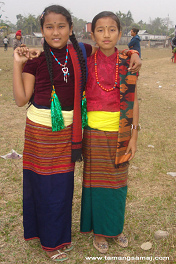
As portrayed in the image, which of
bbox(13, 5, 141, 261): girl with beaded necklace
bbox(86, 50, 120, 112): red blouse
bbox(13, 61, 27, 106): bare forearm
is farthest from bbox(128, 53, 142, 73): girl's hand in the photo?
bbox(13, 61, 27, 106): bare forearm

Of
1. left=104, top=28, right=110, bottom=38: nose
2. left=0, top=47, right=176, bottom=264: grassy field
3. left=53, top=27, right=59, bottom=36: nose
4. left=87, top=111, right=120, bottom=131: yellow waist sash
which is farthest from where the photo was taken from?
left=0, top=47, right=176, bottom=264: grassy field

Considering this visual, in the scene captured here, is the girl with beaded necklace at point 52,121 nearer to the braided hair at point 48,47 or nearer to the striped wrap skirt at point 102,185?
the braided hair at point 48,47

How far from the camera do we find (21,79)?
1.85 m

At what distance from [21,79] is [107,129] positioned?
0.71m

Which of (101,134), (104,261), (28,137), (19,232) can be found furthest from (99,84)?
(19,232)

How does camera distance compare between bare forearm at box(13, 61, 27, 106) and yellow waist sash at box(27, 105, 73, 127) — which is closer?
bare forearm at box(13, 61, 27, 106)

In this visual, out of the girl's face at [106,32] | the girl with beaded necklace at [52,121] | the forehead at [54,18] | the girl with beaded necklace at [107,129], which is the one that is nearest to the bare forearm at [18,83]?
the girl with beaded necklace at [52,121]

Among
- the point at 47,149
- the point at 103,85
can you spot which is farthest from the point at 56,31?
the point at 47,149

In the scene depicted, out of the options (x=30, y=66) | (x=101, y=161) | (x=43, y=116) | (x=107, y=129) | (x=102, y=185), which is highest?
(x=30, y=66)

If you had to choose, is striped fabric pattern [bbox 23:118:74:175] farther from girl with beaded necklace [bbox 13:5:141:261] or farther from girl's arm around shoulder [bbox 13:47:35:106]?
girl's arm around shoulder [bbox 13:47:35:106]

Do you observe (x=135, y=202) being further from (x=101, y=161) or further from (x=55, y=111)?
(x=55, y=111)

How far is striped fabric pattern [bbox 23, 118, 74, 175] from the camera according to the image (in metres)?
2.00

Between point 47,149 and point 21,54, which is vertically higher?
point 21,54

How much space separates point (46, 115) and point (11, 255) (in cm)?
120
